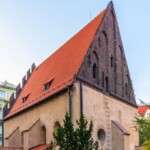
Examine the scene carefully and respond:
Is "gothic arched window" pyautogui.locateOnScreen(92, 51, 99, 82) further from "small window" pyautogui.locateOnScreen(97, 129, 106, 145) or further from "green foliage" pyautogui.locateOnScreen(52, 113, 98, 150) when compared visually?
"green foliage" pyautogui.locateOnScreen(52, 113, 98, 150)

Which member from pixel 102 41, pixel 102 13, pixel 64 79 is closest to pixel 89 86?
pixel 64 79

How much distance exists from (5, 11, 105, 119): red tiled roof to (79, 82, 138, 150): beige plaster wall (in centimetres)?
183

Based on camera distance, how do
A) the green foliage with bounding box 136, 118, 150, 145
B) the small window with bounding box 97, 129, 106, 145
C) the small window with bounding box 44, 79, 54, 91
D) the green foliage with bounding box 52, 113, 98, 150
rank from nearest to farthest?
the green foliage with bounding box 136, 118, 150, 145, the green foliage with bounding box 52, 113, 98, 150, the small window with bounding box 97, 129, 106, 145, the small window with bounding box 44, 79, 54, 91

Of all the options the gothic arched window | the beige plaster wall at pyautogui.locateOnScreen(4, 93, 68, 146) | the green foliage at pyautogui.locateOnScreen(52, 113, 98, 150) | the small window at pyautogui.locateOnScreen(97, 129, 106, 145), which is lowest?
the green foliage at pyautogui.locateOnScreen(52, 113, 98, 150)

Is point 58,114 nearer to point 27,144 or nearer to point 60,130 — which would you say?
point 27,144

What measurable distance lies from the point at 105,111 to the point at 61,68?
5.10 m

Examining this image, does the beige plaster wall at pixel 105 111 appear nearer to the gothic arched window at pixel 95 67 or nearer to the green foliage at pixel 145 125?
the gothic arched window at pixel 95 67

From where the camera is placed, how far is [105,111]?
34312mm

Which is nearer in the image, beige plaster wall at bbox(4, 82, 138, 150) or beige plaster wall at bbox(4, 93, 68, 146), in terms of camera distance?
beige plaster wall at bbox(4, 82, 138, 150)

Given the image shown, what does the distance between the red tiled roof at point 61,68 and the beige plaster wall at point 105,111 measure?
1.83 m

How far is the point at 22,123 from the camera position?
40094 mm

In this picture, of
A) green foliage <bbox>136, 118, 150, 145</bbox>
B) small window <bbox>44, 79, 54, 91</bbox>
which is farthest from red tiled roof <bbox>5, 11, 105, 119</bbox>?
green foliage <bbox>136, 118, 150, 145</bbox>

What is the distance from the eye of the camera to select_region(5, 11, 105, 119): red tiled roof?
112 feet

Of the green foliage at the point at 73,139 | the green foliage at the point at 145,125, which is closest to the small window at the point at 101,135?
the green foliage at the point at 73,139
